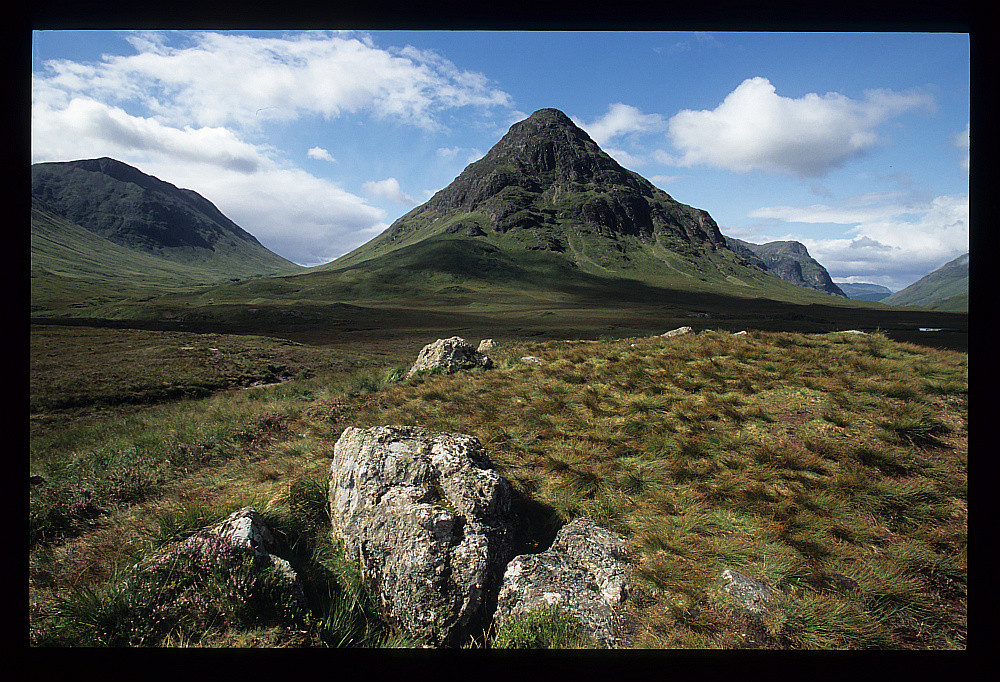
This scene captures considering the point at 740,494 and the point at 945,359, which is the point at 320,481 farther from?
the point at 945,359

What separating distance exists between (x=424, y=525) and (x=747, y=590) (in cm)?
281

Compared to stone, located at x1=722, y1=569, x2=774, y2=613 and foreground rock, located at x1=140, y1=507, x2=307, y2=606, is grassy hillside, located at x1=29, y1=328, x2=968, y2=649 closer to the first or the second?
stone, located at x1=722, y1=569, x2=774, y2=613

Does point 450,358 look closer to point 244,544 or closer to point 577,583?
point 244,544

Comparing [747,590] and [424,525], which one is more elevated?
[424,525]

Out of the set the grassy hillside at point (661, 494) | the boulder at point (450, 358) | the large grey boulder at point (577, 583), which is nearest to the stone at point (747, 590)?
the grassy hillside at point (661, 494)

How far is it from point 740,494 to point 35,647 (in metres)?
6.65

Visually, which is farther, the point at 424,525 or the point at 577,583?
the point at 424,525

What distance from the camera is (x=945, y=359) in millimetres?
6281

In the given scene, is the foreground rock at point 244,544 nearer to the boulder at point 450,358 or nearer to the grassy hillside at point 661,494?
the grassy hillside at point 661,494

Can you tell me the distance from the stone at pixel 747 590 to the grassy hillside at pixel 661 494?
0.09 meters

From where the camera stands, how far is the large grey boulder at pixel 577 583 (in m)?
3.00

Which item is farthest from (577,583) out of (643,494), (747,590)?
(643,494)

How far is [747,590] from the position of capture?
9.78ft

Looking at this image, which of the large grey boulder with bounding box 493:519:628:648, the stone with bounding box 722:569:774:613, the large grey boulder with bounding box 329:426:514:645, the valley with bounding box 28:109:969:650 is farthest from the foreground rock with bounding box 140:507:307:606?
the stone with bounding box 722:569:774:613
